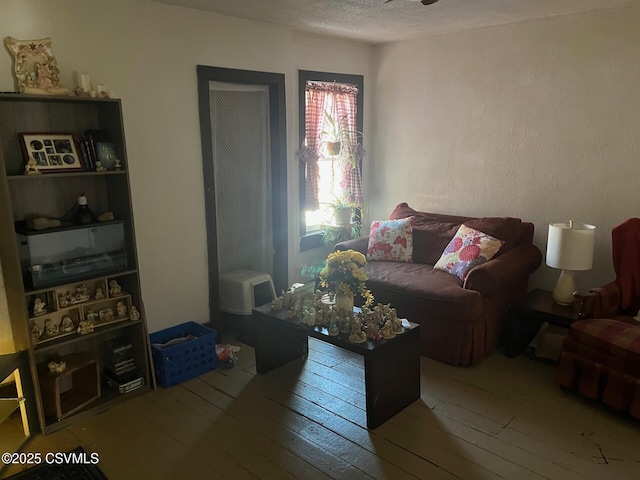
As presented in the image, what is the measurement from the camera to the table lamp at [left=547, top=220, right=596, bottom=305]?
319cm

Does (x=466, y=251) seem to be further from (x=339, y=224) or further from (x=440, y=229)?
(x=339, y=224)

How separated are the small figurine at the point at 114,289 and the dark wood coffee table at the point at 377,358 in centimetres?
83

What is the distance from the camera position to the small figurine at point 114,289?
292 centimetres

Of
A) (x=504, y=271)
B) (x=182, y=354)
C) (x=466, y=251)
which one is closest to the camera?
(x=182, y=354)

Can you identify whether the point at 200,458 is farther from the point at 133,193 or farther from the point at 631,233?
the point at 631,233

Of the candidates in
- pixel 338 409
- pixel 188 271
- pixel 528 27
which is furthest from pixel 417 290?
pixel 528 27

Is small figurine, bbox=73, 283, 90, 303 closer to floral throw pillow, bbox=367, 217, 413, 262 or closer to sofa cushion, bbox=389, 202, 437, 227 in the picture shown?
floral throw pillow, bbox=367, 217, 413, 262

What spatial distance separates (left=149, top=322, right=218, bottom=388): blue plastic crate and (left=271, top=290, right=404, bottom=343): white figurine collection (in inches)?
25.7

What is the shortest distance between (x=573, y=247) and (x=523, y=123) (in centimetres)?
121

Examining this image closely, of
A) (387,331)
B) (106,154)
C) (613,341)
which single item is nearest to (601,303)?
(613,341)

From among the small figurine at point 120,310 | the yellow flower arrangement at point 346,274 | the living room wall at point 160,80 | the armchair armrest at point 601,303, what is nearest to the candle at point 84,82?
the living room wall at point 160,80

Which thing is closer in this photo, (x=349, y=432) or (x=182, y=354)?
(x=349, y=432)

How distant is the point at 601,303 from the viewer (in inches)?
115

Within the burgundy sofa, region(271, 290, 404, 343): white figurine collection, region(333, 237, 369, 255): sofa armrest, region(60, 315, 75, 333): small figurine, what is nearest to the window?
region(333, 237, 369, 255): sofa armrest
